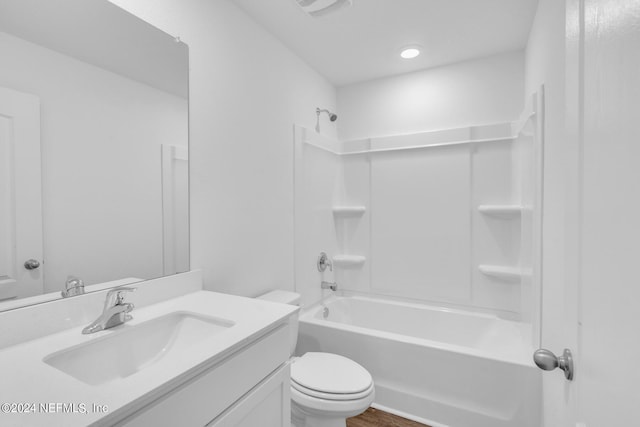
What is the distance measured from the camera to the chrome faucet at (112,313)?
0.97 meters

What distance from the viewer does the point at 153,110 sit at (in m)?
1.28

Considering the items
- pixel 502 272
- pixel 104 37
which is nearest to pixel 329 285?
pixel 502 272

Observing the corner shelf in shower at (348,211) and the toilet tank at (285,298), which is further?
the corner shelf in shower at (348,211)

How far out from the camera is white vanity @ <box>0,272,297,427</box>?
0.61m

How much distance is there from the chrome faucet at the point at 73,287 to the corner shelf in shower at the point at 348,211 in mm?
2050

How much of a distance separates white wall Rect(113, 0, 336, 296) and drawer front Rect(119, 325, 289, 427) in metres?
0.66

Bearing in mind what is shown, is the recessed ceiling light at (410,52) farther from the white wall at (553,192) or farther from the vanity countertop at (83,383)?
the vanity countertop at (83,383)

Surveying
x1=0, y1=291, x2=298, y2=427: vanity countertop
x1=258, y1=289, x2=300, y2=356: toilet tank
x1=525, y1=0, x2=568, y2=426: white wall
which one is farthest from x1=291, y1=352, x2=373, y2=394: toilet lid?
x1=525, y1=0, x2=568, y2=426: white wall

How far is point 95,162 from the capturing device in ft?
3.57

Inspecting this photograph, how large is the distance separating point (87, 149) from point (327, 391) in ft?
4.64

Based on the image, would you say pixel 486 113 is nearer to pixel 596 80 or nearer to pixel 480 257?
pixel 480 257

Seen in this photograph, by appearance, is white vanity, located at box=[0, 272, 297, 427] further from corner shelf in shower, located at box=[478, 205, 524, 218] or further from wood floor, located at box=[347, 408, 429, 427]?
corner shelf in shower, located at box=[478, 205, 524, 218]

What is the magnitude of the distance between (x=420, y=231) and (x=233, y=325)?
196 cm

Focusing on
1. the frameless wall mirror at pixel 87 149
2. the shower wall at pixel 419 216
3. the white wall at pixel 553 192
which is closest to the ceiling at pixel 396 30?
the white wall at pixel 553 192
